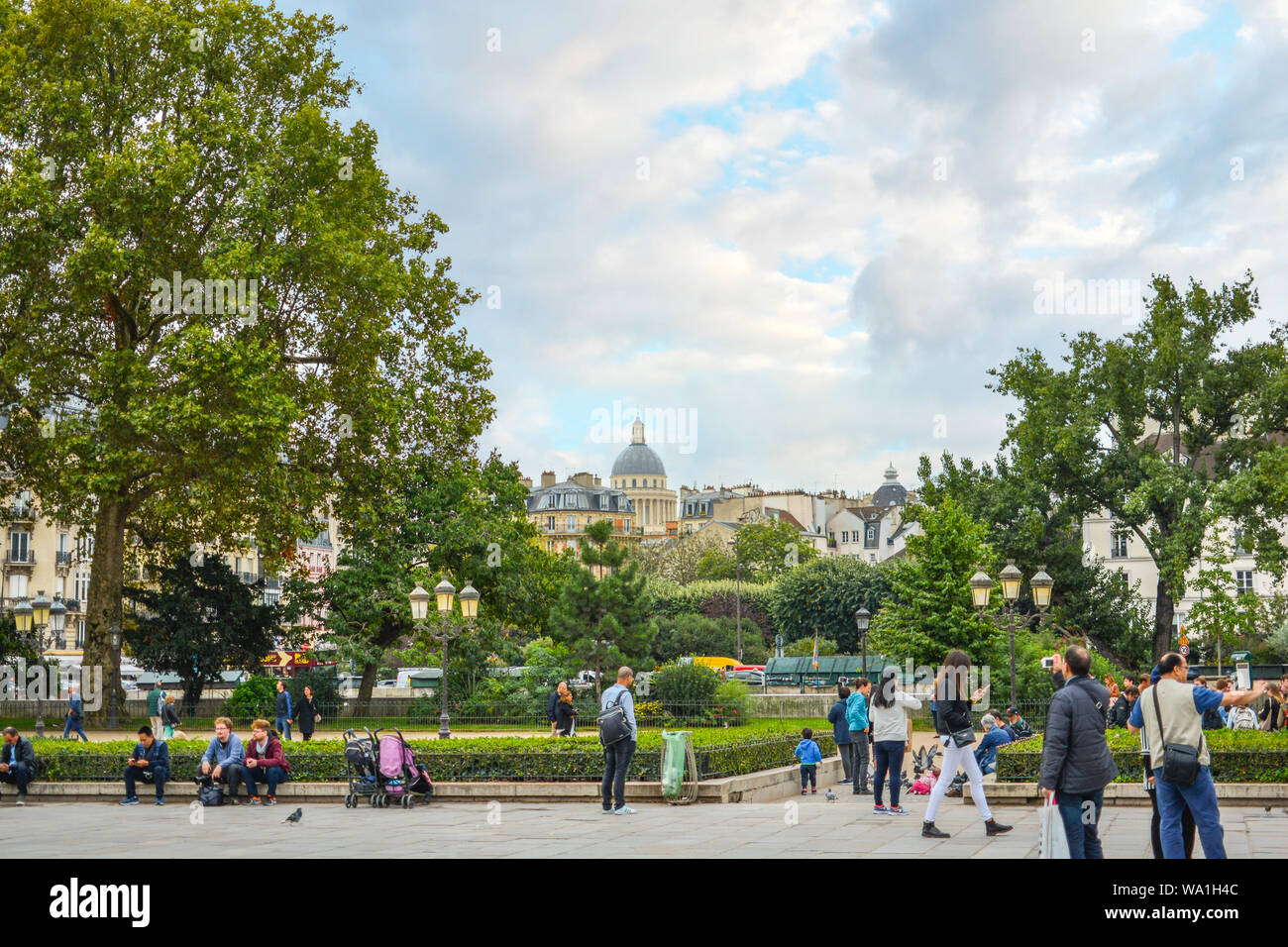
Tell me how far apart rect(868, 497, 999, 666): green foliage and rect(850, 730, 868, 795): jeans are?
64.1 ft

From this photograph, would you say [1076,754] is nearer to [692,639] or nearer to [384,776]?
[384,776]

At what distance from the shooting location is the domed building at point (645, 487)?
7638 inches

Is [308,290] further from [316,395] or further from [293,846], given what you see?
[293,846]

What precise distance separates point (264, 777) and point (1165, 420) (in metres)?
37.0

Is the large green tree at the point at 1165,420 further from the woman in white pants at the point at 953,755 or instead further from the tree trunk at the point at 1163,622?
the woman in white pants at the point at 953,755

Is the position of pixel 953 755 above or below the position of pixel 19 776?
above

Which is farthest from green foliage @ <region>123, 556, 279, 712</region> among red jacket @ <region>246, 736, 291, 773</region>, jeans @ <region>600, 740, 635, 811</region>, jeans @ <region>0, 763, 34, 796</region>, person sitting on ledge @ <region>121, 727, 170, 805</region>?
jeans @ <region>600, 740, 635, 811</region>

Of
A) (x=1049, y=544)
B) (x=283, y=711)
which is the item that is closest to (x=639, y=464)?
(x=1049, y=544)

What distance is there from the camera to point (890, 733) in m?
14.5

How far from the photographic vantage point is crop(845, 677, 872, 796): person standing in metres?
18.4

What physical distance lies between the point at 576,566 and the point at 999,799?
21.2m

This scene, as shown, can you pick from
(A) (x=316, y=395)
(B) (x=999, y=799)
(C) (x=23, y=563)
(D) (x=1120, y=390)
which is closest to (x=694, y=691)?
(A) (x=316, y=395)
